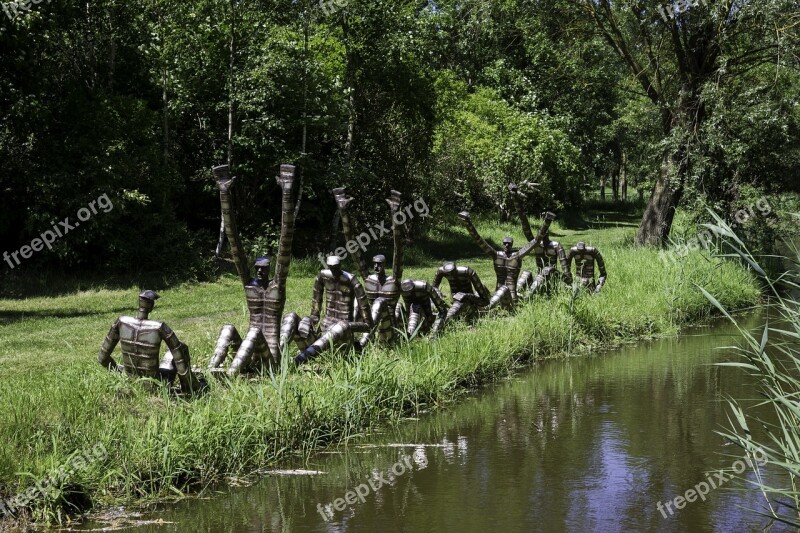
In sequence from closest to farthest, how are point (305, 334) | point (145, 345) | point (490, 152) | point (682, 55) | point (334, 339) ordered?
1. point (145, 345)
2. point (334, 339)
3. point (305, 334)
4. point (682, 55)
5. point (490, 152)

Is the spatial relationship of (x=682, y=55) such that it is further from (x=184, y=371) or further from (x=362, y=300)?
(x=184, y=371)

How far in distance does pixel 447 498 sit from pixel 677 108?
16110 mm

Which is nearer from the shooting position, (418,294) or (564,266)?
(418,294)

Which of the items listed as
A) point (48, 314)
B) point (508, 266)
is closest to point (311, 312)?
point (508, 266)

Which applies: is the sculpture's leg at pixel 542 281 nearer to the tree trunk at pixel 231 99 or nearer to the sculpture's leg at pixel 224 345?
the sculpture's leg at pixel 224 345

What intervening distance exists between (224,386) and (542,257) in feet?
24.9

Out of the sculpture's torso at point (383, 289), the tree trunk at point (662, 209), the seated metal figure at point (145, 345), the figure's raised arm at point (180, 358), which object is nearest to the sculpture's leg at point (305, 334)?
the sculpture's torso at point (383, 289)

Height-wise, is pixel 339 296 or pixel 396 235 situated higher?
pixel 396 235

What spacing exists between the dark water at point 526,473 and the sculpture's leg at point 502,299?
2485mm

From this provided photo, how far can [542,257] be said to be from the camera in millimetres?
15281

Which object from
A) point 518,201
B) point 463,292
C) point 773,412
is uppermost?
point 518,201

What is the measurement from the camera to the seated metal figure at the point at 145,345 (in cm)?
842

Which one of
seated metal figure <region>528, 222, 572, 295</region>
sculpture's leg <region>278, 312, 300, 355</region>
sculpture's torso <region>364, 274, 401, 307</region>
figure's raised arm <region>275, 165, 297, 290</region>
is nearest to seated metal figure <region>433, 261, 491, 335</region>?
seated metal figure <region>528, 222, 572, 295</region>

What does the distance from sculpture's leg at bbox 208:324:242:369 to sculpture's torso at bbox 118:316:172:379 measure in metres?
0.88
